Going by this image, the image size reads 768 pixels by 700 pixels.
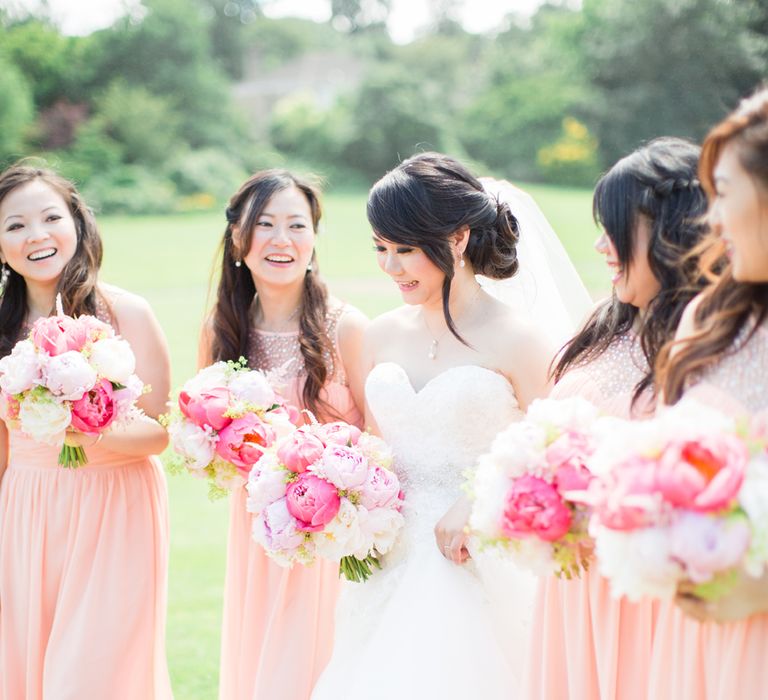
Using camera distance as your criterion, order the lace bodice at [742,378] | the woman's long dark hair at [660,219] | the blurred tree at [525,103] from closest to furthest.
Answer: the lace bodice at [742,378] < the woman's long dark hair at [660,219] < the blurred tree at [525,103]

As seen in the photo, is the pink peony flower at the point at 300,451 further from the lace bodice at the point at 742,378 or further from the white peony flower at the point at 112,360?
the lace bodice at the point at 742,378

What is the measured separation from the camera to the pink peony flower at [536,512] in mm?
2605

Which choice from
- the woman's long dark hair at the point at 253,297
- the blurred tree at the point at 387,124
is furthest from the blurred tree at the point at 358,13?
the woman's long dark hair at the point at 253,297

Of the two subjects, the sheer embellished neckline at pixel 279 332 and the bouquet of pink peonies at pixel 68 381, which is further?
the sheer embellished neckline at pixel 279 332

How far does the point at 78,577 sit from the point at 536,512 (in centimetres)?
268

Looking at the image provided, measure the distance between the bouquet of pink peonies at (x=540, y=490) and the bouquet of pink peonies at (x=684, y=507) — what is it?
29 cm

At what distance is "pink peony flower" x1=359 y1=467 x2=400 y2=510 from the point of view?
3.62 meters

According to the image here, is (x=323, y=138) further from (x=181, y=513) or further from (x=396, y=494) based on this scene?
(x=396, y=494)

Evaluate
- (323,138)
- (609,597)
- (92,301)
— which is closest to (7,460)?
(92,301)

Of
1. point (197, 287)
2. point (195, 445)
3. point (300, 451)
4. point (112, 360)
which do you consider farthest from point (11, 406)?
point (197, 287)

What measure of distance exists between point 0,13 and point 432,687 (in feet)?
170

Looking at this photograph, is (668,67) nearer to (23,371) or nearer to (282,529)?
(23,371)

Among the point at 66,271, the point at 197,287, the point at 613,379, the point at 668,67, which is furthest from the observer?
the point at 668,67

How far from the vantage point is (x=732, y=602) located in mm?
2312
